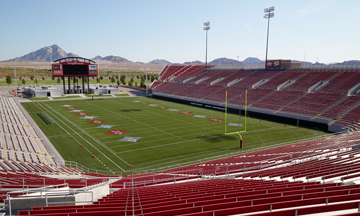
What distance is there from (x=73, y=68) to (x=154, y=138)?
40.4 metres

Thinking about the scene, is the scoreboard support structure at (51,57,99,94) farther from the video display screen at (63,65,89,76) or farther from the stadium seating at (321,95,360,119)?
the stadium seating at (321,95,360,119)

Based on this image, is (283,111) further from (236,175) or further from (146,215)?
(146,215)

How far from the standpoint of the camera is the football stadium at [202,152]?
578 cm

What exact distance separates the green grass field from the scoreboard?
63.7 ft

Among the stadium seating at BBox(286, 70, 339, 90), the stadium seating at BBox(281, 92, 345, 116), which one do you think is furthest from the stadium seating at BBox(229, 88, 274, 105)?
the stadium seating at BBox(281, 92, 345, 116)

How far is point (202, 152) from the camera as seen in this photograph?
2220 centimetres

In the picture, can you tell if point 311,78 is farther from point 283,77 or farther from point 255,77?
point 255,77

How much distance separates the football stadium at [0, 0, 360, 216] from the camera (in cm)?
578

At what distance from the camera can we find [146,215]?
4.90 m

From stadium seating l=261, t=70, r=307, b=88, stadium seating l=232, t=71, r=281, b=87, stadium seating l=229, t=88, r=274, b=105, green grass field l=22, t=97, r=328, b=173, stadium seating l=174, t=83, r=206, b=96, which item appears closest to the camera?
green grass field l=22, t=97, r=328, b=173

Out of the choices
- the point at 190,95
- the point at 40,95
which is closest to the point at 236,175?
the point at 190,95

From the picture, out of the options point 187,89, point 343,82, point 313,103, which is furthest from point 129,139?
point 187,89

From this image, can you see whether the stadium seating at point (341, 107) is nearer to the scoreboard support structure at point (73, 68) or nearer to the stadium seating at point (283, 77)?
the stadium seating at point (283, 77)

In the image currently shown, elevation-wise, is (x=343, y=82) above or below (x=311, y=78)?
below
